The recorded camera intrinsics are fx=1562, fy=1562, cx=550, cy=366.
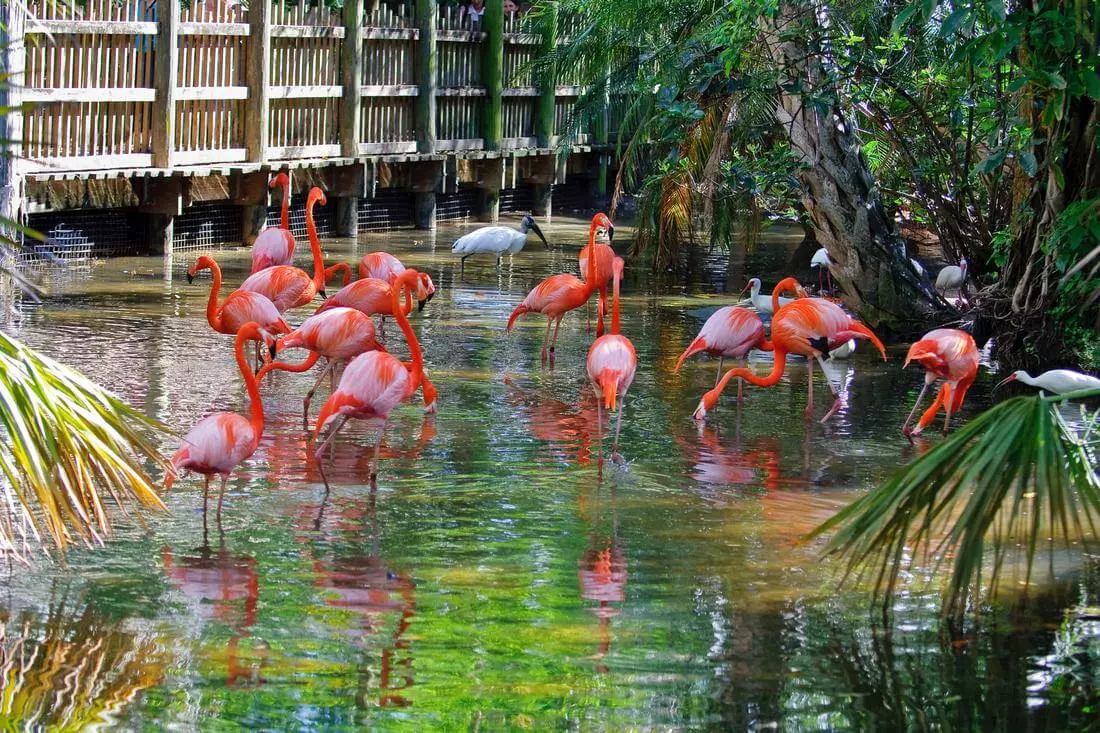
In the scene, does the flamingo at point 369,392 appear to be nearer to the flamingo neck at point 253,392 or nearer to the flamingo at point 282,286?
the flamingo neck at point 253,392

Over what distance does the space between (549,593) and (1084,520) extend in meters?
2.50

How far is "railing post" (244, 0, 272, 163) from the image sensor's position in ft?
46.9

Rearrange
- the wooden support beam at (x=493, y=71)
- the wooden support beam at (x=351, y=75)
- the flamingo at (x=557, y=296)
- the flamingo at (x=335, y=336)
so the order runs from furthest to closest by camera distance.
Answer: the wooden support beam at (x=493, y=71), the wooden support beam at (x=351, y=75), the flamingo at (x=557, y=296), the flamingo at (x=335, y=336)

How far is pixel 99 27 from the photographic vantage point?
12.5m

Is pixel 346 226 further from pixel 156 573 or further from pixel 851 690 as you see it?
pixel 851 690

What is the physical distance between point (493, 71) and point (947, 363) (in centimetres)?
1125

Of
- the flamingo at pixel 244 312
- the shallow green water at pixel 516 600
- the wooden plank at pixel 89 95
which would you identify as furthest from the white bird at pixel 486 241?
the shallow green water at pixel 516 600

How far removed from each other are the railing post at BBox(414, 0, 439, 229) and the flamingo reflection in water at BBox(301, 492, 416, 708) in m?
11.2

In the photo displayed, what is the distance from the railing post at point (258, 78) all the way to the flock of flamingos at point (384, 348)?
135 inches

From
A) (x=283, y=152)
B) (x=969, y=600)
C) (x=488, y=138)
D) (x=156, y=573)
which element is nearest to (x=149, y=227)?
(x=283, y=152)

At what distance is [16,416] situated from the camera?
3730mm

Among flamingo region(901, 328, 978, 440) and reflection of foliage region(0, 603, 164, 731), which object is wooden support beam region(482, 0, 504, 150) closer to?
flamingo region(901, 328, 978, 440)

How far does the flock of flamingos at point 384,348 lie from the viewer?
21.3ft

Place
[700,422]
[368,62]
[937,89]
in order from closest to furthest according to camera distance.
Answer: [700,422] → [937,89] → [368,62]
